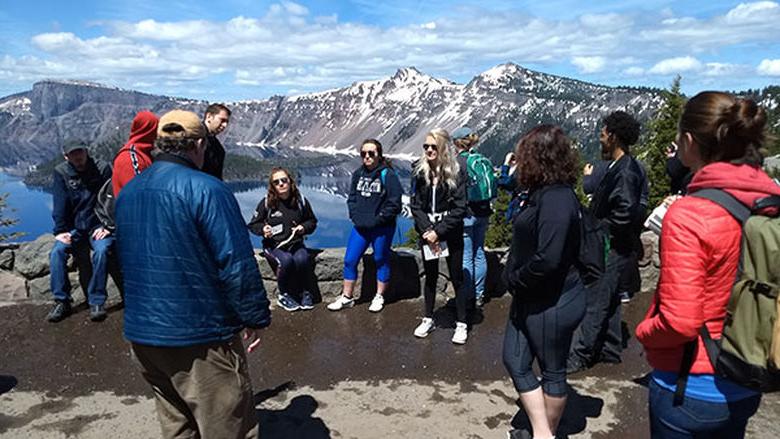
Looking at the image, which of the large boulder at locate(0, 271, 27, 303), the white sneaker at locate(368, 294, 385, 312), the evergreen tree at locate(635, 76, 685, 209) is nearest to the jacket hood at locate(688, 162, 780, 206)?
the white sneaker at locate(368, 294, 385, 312)

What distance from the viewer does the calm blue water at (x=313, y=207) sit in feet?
337

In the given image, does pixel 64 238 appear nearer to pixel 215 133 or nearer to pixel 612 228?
pixel 215 133

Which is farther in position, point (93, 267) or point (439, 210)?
point (93, 267)

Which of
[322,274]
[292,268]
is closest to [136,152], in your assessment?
[292,268]

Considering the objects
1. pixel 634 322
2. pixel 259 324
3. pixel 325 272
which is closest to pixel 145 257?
pixel 259 324

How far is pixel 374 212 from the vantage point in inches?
248

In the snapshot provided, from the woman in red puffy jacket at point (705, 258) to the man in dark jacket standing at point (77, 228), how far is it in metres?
5.87

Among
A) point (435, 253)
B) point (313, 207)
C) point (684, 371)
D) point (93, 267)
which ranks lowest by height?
point (313, 207)

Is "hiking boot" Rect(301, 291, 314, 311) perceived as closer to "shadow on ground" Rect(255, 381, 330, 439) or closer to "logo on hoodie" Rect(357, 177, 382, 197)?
"logo on hoodie" Rect(357, 177, 382, 197)

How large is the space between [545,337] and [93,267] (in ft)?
17.2

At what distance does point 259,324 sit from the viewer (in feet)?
9.19

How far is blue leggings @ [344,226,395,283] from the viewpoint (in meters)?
6.42

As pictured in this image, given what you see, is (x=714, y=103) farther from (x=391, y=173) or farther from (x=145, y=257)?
(x=391, y=173)

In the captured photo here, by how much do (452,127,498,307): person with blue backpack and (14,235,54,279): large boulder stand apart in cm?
513
